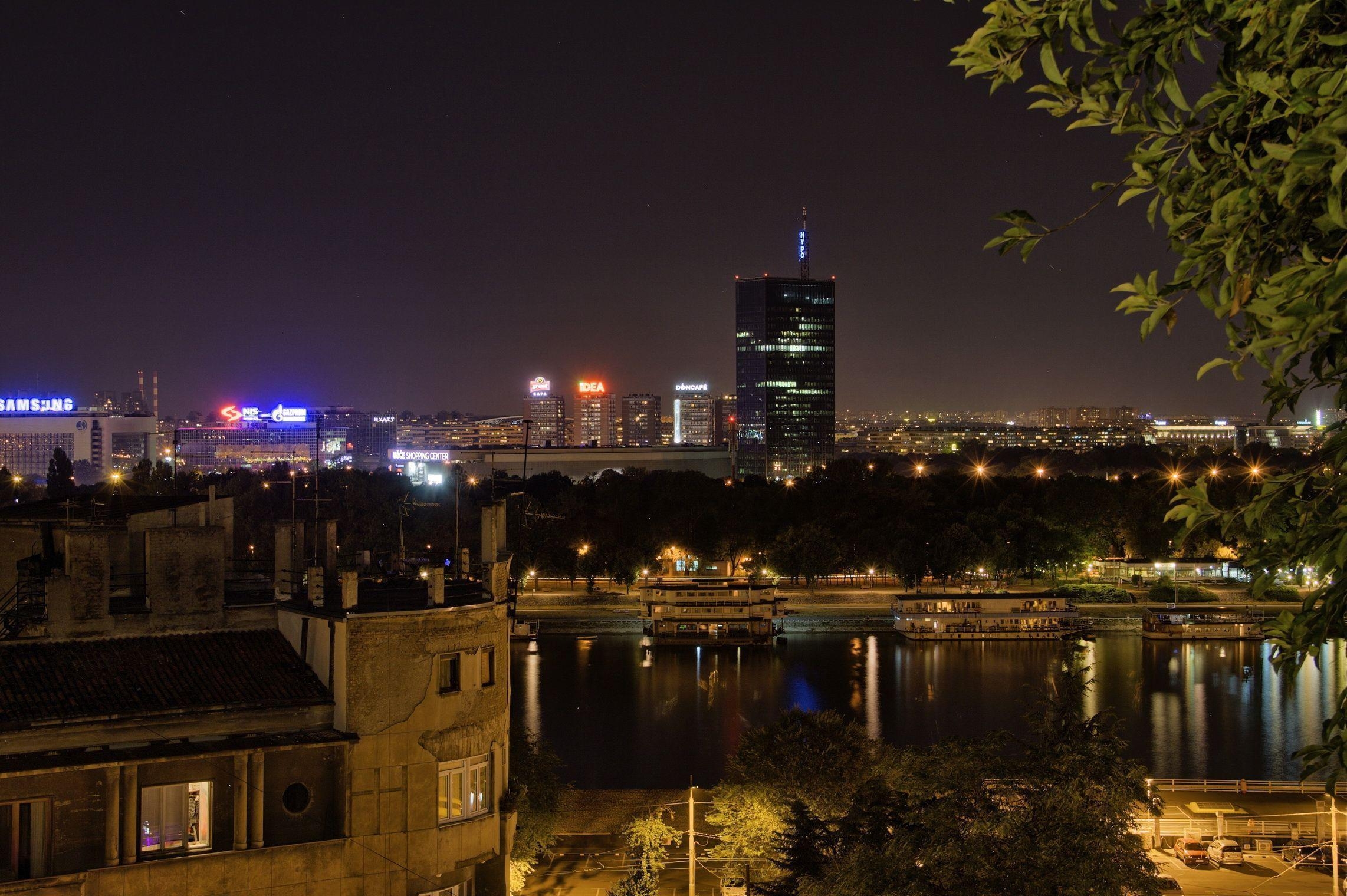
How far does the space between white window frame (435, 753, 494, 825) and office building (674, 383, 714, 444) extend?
413 ft

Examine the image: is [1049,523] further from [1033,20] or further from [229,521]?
[1033,20]

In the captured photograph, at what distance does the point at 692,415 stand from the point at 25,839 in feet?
427

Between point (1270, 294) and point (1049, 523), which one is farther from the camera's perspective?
point (1049, 523)

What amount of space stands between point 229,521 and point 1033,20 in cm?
1010

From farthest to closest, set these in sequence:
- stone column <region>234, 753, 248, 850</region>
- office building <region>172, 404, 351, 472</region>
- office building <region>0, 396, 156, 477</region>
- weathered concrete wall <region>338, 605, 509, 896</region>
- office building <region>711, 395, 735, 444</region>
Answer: office building <region>711, 395, 735, 444</region>
office building <region>172, 404, 351, 472</region>
office building <region>0, 396, 156, 477</region>
weathered concrete wall <region>338, 605, 509, 896</region>
stone column <region>234, 753, 248, 850</region>

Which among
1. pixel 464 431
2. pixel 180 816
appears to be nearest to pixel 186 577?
pixel 180 816

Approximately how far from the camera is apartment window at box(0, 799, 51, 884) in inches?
294

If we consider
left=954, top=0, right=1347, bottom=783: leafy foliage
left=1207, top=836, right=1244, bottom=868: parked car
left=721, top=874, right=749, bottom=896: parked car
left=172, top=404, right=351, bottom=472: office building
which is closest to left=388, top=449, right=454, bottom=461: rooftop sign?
left=172, top=404, right=351, bottom=472: office building

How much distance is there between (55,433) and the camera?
8581cm

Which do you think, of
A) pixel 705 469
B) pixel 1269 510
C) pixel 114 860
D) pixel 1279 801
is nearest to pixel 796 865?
pixel 114 860

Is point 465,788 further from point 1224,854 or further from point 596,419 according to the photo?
point 596,419

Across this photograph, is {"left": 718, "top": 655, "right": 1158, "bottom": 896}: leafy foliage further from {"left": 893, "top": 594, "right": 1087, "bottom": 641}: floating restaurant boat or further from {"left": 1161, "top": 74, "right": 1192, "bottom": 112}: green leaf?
{"left": 893, "top": 594, "right": 1087, "bottom": 641}: floating restaurant boat

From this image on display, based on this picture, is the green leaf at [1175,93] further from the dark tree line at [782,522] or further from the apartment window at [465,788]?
the dark tree line at [782,522]

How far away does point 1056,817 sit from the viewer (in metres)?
7.97
